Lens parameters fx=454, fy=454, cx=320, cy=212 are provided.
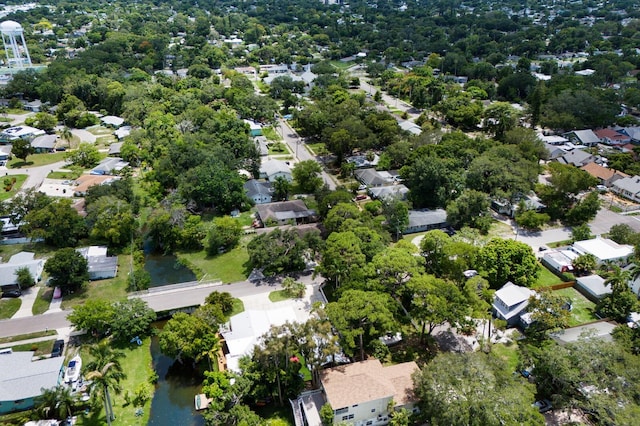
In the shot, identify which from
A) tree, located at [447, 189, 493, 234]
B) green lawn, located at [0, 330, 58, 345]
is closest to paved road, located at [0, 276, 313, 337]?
green lawn, located at [0, 330, 58, 345]

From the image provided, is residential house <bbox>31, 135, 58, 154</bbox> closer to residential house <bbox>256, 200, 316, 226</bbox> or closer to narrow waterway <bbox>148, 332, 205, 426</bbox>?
residential house <bbox>256, 200, 316, 226</bbox>

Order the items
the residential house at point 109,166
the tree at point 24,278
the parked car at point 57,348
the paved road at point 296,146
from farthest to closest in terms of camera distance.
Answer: the paved road at point 296,146
the residential house at point 109,166
the tree at point 24,278
the parked car at point 57,348

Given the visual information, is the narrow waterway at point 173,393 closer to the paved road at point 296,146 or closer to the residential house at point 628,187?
the paved road at point 296,146

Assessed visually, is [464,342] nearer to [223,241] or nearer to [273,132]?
[223,241]

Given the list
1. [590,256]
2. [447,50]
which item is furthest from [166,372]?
[447,50]

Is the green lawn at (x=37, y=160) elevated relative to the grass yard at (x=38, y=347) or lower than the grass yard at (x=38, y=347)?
lower

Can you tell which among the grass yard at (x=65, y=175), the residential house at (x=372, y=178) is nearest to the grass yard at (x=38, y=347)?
the grass yard at (x=65, y=175)
